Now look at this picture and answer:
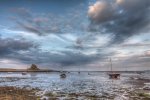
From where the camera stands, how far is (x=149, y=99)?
105 feet

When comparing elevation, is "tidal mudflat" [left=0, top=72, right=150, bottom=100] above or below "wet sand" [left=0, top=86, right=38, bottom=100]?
below

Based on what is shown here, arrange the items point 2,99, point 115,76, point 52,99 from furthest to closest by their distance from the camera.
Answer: point 115,76
point 52,99
point 2,99

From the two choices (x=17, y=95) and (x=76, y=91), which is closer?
(x=17, y=95)

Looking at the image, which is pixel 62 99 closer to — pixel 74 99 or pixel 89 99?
pixel 74 99

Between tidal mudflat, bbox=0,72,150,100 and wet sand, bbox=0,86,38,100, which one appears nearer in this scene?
wet sand, bbox=0,86,38,100

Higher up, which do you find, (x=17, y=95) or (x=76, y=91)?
(x=17, y=95)

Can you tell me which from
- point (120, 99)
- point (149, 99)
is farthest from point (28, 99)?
point (149, 99)

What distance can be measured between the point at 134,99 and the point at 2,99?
64.2ft

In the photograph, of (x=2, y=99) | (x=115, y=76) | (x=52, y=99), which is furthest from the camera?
(x=115, y=76)

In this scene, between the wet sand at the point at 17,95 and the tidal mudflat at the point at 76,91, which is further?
the tidal mudflat at the point at 76,91

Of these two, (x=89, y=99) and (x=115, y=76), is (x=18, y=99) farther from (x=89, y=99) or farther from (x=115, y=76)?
(x=115, y=76)

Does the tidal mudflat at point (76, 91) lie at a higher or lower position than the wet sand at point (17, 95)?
lower

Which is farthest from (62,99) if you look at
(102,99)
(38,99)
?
(102,99)

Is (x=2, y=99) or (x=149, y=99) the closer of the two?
(x=2, y=99)
